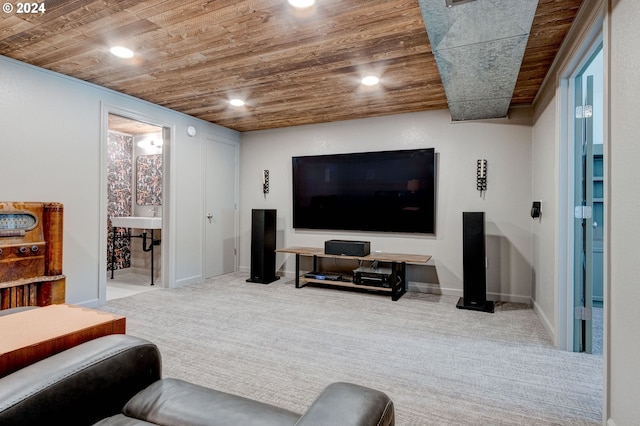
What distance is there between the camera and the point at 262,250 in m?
4.80

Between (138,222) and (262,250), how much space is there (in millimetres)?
1838

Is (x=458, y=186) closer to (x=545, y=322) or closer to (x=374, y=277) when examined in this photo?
(x=374, y=277)

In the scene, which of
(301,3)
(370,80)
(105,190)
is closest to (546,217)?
(370,80)

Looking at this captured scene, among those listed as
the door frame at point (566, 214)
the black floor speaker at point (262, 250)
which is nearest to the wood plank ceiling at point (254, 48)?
the door frame at point (566, 214)

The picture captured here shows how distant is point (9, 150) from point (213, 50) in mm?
2028

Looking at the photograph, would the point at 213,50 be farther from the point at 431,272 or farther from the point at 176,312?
the point at 431,272

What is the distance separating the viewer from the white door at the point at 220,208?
5.02 metres

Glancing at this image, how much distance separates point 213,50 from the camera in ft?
8.80

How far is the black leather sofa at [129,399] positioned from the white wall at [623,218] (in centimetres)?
118

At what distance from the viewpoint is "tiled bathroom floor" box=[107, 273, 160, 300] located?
4195 mm

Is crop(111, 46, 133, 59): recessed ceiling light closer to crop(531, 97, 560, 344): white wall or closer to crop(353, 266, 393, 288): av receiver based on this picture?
crop(353, 266, 393, 288): av receiver

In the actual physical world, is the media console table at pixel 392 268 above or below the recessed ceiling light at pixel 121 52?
below

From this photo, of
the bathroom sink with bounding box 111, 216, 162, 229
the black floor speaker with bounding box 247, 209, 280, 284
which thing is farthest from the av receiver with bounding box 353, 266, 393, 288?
the bathroom sink with bounding box 111, 216, 162, 229

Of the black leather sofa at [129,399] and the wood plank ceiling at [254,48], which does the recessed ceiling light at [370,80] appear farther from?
the black leather sofa at [129,399]
